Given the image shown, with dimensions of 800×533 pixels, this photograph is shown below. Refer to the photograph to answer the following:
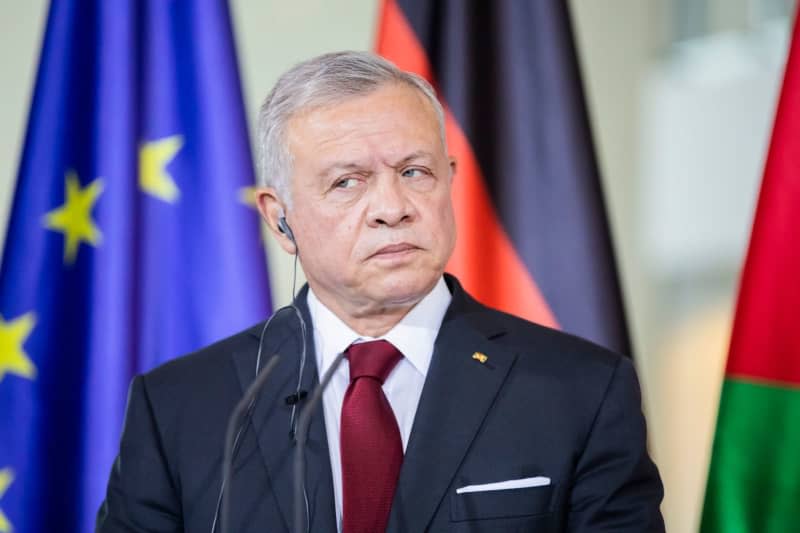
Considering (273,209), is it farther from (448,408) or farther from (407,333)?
(448,408)

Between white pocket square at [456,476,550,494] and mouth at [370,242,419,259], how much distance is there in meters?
0.39

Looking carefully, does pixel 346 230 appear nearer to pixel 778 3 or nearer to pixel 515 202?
pixel 515 202

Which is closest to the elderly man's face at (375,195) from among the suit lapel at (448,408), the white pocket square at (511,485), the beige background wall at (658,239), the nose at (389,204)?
the nose at (389,204)

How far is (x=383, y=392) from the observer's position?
68.1 inches

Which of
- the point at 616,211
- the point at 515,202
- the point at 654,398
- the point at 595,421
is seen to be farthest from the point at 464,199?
the point at 654,398

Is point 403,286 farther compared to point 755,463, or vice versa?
point 755,463

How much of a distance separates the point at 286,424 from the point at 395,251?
13.6 inches

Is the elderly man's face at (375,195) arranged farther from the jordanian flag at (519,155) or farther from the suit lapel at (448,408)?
the jordanian flag at (519,155)

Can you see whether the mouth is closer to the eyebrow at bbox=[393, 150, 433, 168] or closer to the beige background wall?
the eyebrow at bbox=[393, 150, 433, 168]

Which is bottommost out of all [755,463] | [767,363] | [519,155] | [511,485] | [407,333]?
[511,485]

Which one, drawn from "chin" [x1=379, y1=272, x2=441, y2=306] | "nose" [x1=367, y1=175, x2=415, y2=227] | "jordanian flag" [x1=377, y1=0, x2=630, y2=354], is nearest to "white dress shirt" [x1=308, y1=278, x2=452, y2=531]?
"chin" [x1=379, y1=272, x2=441, y2=306]

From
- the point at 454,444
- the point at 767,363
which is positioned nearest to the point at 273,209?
the point at 454,444

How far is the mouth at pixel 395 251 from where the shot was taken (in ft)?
5.55

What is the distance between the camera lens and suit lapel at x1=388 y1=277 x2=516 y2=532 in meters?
1.60
